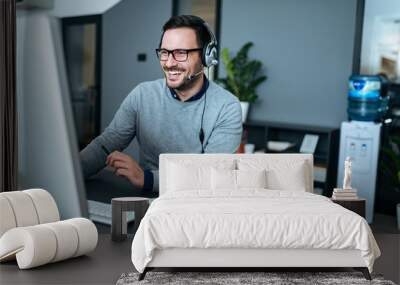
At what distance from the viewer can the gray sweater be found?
587cm

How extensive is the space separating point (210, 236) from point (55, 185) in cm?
237

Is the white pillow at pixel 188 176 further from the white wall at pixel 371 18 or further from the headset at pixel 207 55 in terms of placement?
the white wall at pixel 371 18

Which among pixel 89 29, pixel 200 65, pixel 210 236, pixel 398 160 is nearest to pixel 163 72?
pixel 200 65

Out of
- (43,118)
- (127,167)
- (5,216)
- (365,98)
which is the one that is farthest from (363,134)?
(5,216)

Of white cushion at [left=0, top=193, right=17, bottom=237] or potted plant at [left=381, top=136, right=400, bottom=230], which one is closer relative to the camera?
white cushion at [left=0, top=193, right=17, bottom=237]

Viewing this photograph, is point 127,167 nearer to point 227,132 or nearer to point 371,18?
point 227,132

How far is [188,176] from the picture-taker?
5.17 metres

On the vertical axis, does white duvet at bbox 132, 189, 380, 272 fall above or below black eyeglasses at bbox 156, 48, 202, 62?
below

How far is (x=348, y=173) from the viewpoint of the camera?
5.52 metres

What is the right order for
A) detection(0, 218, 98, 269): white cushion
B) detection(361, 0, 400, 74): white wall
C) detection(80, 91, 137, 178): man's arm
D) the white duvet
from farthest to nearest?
detection(361, 0, 400, 74): white wall, detection(80, 91, 137, 178): man's arm, detection(0, 218, 98, 269): white cushion, the white duvet

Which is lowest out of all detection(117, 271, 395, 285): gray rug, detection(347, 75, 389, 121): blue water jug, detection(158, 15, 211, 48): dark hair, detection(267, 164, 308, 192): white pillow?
detection(117, 271, 395, 285): gray rug

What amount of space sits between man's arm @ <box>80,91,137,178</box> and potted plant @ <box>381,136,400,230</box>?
106 inches

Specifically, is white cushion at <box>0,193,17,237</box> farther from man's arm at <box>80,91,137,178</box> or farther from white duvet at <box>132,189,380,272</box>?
man's arm at <box>80,91,137,178</box>

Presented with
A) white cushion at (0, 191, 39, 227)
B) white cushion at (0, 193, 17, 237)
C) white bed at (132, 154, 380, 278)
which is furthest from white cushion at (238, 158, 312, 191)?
white cushion at (0, 193, 17, 237)
